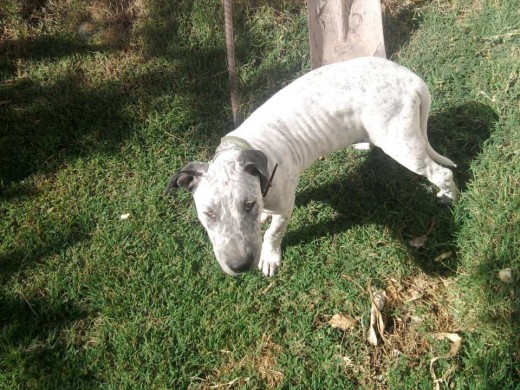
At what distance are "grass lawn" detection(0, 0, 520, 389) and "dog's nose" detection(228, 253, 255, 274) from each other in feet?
3.55

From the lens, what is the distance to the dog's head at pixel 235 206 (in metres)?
3.06

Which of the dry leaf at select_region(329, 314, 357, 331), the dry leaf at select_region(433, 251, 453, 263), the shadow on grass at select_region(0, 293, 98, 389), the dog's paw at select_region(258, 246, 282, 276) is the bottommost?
the shadow on grass at select_region(0, 293, 98, 389)

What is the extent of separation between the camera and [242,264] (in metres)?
3.02

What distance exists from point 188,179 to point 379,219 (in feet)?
6.30

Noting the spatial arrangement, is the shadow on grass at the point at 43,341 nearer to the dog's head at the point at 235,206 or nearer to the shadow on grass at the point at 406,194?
the dog's head at the point at 235,206

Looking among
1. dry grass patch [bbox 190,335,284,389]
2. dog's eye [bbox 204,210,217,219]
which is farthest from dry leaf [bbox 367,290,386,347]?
dog's eye [bbox 204,210,217,219]

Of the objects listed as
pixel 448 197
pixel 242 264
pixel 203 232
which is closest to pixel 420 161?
pixel 448 197

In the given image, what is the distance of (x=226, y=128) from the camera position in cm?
523

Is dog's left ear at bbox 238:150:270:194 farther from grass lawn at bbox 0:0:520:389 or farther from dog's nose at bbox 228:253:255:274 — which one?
grass lawn at bbox 0:0:520:389

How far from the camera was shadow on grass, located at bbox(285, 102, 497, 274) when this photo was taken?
13.7 ft

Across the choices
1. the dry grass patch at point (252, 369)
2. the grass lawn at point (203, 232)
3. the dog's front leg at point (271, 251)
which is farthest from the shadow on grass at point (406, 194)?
the dry grass patch at point (252, 369)

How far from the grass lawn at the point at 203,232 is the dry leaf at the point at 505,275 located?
0.02m

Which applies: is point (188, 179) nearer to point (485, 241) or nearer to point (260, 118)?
point (260, 118)

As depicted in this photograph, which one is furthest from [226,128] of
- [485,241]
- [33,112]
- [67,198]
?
[485,241]
